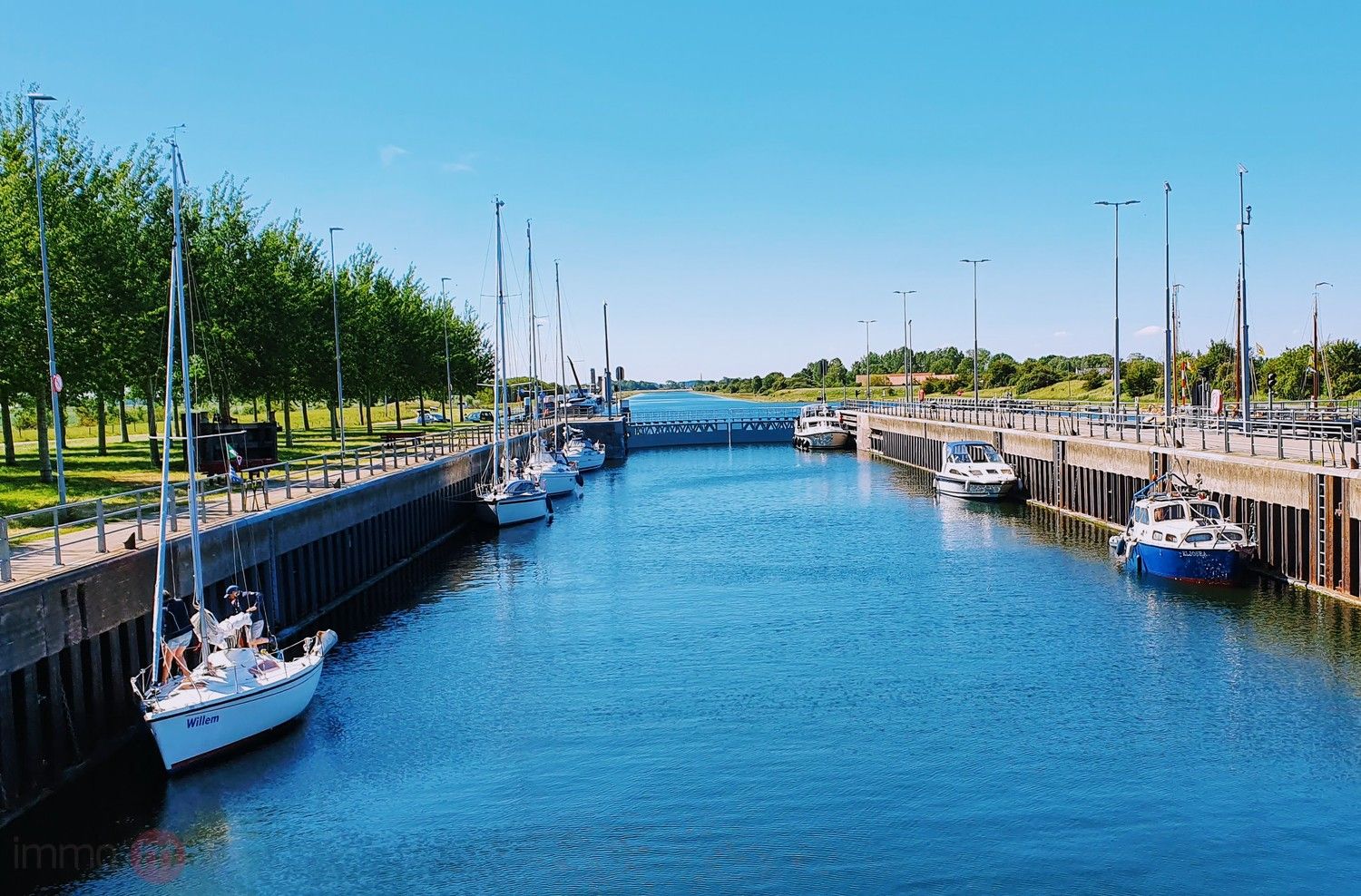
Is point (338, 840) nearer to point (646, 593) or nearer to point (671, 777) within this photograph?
point (671, 777)

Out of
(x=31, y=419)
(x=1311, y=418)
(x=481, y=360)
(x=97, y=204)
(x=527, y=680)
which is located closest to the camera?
(x=527, y=680)

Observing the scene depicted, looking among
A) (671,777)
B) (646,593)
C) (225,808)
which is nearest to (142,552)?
(225,808)

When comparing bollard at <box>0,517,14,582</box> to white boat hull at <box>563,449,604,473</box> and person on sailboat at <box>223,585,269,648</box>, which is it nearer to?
person on sailboat at <box>223,585,269,648</box>

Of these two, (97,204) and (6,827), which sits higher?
(97,204)

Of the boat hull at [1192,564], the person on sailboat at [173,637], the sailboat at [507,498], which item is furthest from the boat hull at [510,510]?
the person on sailboat at [173,637]

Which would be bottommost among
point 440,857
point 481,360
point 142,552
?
point 440,857

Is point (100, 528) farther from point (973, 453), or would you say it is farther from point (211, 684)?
point (973, 453)

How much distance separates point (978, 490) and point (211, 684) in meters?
53.7

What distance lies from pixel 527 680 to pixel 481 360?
3758 inches

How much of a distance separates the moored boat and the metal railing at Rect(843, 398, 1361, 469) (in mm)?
3332

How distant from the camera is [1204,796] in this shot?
2169cm

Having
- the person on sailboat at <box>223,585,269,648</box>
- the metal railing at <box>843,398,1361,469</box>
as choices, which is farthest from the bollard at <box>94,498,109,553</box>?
the metal railing at <box>843,398,1361,469</box>

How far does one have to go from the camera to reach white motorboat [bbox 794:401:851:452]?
418 ft

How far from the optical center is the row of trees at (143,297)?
41344mm
